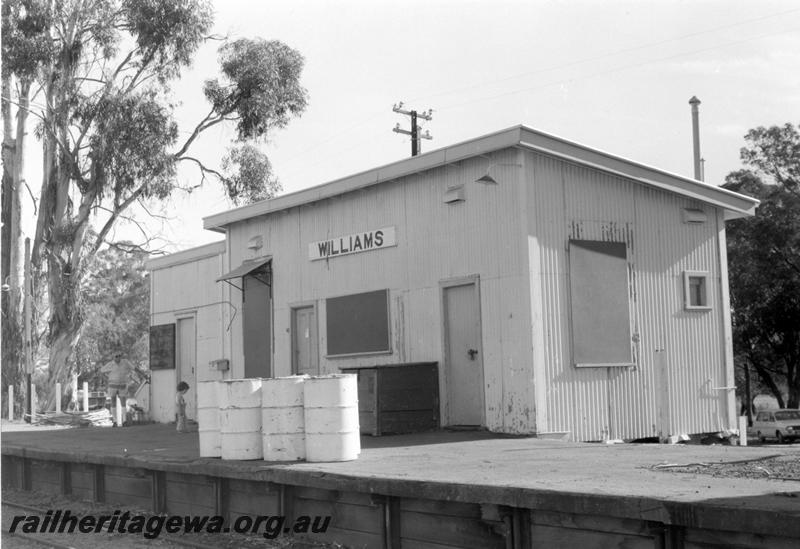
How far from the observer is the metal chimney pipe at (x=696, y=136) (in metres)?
36.0

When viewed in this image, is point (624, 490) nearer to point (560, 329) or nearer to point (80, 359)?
point (560, 329)

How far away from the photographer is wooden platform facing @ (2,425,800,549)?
6.23 metres

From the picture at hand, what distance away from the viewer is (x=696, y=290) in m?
16.1

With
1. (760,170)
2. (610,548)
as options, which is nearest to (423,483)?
(610,548)

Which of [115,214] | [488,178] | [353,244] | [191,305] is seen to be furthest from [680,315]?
[115,214]

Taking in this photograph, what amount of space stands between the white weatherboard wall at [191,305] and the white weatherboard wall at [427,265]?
10.1ft

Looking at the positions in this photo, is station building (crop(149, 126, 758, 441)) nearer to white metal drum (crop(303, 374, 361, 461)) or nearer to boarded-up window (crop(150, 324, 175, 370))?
white metal drum (crop(303, 374, 361, 461))

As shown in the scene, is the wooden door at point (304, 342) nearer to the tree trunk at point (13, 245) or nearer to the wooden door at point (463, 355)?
the wooden door at point (463, 355)

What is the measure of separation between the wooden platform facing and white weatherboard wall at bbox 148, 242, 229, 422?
24.4 ft

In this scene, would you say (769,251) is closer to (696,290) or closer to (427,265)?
(696,290)

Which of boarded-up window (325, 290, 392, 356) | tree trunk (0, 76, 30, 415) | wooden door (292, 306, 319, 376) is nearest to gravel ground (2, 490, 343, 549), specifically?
boarded-up window (325, 290, 392, 356)

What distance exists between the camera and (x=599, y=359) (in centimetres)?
1421

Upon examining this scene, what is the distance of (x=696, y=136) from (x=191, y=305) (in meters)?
22.7

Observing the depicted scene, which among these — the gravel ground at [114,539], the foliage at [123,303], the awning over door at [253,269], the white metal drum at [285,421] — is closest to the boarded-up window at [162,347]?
the awning over door at [253,269]
